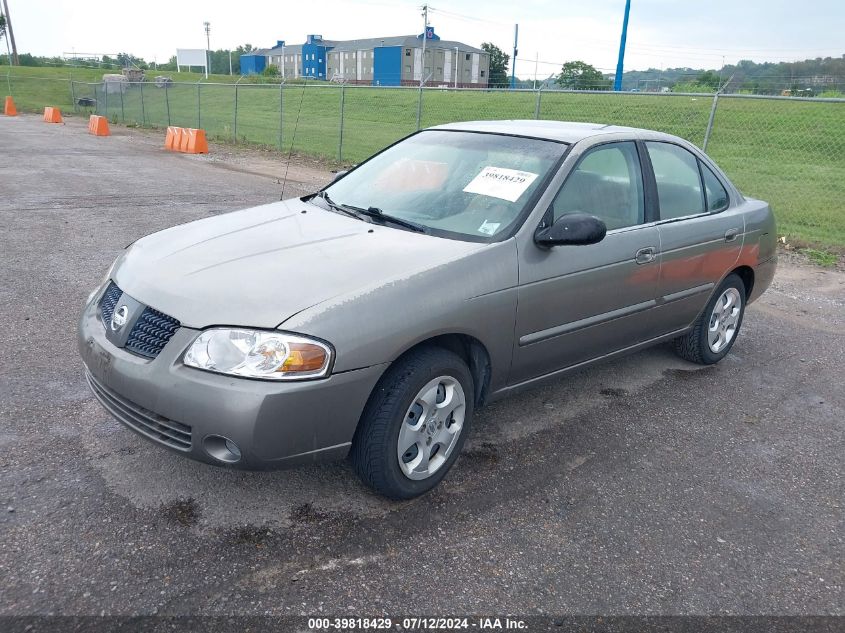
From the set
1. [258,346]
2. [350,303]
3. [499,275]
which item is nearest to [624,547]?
[499,275]

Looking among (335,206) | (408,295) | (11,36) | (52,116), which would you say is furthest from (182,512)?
(11,36)

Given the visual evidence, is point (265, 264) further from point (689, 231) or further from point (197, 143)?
point (197, 143)

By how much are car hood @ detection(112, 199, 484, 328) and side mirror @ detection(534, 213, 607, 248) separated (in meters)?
0.35

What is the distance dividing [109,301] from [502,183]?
2055 millimetres

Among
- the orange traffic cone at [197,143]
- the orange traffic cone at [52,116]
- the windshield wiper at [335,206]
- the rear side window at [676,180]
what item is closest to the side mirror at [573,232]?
the windshield wiper at [335,206]

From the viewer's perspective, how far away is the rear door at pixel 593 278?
11.9ft

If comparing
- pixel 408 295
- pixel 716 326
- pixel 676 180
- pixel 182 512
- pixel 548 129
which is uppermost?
pixel 548 129

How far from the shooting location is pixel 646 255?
166 inches

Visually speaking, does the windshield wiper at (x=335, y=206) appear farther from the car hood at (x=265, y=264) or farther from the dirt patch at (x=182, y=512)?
the dirt patch at (x=182, y=512)

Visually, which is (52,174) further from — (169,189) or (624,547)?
(624,547)

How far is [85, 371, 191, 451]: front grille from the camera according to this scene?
2848 millimetres

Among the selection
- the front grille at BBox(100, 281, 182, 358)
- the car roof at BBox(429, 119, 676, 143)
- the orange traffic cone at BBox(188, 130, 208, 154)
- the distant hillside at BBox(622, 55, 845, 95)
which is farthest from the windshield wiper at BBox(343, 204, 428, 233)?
the orange traffic cone at BBox(188, 130, 208, 154)

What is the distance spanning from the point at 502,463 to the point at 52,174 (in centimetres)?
1314

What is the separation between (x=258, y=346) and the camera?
2756 mm
